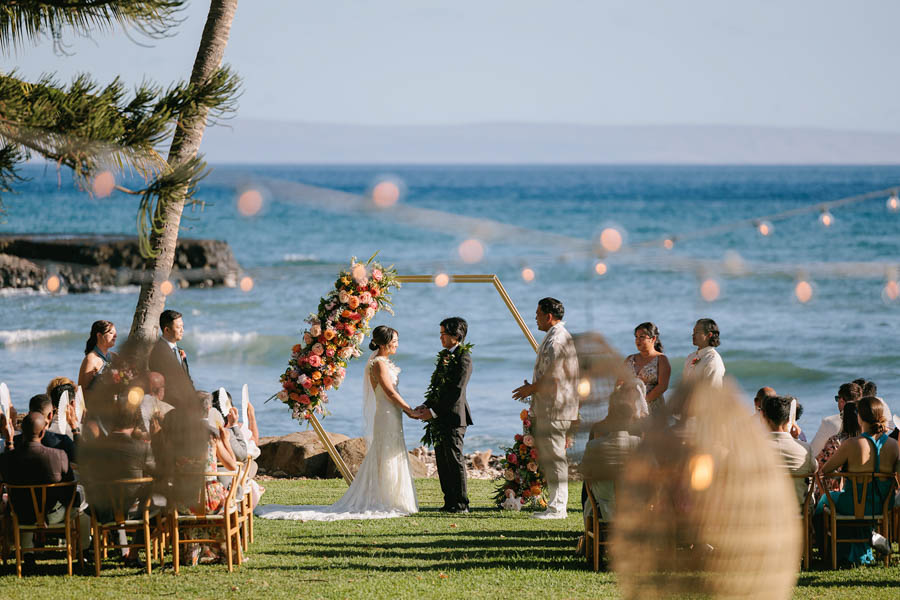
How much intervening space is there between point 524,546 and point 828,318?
25697mm

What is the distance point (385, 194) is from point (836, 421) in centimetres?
521

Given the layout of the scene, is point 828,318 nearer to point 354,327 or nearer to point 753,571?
point 354,327

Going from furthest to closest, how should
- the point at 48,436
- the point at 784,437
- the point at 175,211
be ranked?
the point at 175,211 → the point at 48,436 → the point at 784,437

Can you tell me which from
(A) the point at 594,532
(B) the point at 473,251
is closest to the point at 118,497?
(B) the point at 473,251

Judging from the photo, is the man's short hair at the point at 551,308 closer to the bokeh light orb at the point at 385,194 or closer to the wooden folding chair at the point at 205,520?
the wooden folding chair at the point at 205,520

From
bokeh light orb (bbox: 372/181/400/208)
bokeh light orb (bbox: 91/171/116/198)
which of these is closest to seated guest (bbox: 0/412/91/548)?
bokeh light orb (bbox: 91/171/116/198)

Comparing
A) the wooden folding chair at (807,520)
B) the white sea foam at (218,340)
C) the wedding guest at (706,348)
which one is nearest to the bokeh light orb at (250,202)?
the wedding guest at (706,348)

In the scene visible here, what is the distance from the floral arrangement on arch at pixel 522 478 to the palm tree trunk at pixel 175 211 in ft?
11.1

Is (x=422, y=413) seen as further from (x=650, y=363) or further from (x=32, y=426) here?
(x=32, y=426)

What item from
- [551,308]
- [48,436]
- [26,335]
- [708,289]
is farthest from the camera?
[26,335]

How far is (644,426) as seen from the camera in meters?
3.62

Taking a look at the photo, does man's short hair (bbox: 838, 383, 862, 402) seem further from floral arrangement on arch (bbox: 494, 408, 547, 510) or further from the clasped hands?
the clasped hands

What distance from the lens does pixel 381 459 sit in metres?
9.70

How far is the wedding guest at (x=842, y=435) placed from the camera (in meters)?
7.44
